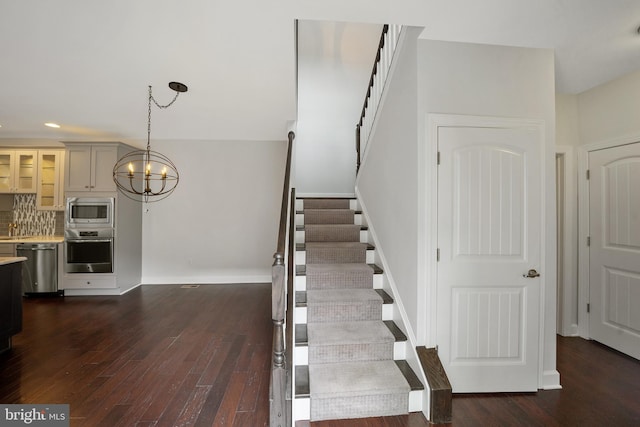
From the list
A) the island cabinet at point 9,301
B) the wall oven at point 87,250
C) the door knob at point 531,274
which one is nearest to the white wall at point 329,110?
the wall oven at point 87,250

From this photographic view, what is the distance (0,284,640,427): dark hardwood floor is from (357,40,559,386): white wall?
16.2 inches

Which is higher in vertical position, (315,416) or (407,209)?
(407,209)

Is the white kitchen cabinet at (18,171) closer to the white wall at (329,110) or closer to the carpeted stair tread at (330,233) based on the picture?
the white wall at (329,110)

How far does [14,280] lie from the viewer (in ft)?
8.94

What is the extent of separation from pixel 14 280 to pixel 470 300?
4134 millimetres

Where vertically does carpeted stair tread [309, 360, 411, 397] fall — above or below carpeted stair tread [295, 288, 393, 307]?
below

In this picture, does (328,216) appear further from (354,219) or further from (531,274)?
(531,274)

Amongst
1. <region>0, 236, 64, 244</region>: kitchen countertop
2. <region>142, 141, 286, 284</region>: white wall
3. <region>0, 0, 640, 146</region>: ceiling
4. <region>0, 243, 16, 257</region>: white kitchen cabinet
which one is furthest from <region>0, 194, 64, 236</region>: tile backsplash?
<region>0, 0, 640, 146</region>: ceiling

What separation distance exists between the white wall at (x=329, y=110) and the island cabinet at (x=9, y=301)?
3766mm

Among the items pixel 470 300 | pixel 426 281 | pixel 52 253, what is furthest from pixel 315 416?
pixel 52 253

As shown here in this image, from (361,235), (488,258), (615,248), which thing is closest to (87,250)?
(361,235)

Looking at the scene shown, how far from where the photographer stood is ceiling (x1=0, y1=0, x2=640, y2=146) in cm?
177

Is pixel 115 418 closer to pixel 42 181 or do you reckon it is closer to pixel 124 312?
pixel 124 312

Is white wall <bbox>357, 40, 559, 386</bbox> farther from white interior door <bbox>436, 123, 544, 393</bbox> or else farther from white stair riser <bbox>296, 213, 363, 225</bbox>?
white stair riser <bbox>296, 213, 363, 225</bbox>
